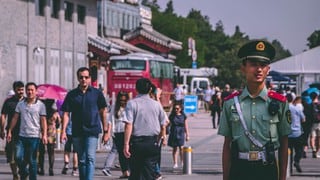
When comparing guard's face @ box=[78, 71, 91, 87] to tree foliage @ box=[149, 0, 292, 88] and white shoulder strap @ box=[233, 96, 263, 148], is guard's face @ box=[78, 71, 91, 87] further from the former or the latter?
tree foliage @ box=[149, 0, 292, 88]

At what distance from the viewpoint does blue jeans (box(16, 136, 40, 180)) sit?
48.7 ft

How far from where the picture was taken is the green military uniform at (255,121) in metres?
6.93

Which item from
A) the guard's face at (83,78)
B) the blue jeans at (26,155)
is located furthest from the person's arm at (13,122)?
the guard's face at (83,78)

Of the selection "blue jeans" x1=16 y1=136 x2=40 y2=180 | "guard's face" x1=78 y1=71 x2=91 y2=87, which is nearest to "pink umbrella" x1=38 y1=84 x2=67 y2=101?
"blue jeans" x1=16 y1=136 x2=40 y2=180

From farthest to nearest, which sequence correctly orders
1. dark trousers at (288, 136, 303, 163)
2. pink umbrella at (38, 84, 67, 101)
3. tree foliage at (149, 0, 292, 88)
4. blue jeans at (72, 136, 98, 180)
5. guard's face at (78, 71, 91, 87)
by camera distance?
tree foliage at (149, 0, 292, 88)
pink umbrella at (38, 84, 67, 101)
dark trousers at (288, 136, 303, 163)
guard's face at (78, 71, 91, 87)
blue jeans at (72, 136, 98, 180)

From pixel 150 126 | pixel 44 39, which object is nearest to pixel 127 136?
pixel 150 126

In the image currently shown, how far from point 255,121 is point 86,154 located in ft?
21.6

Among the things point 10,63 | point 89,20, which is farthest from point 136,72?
point 10,63

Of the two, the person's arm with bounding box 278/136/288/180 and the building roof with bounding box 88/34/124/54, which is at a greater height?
the building roof with bounding box 88/34/124/54

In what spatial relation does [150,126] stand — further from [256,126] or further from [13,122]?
[256,126]

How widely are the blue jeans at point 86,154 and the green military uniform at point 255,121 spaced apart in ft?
20.9

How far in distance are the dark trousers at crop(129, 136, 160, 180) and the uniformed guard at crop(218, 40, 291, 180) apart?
552 cm

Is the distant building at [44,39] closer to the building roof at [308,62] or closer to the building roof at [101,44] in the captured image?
the building roof at [101,44]

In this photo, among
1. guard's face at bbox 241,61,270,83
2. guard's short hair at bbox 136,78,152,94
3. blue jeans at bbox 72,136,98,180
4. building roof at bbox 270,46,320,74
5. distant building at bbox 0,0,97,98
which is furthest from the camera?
building roof at bbox 270,46,320,74
